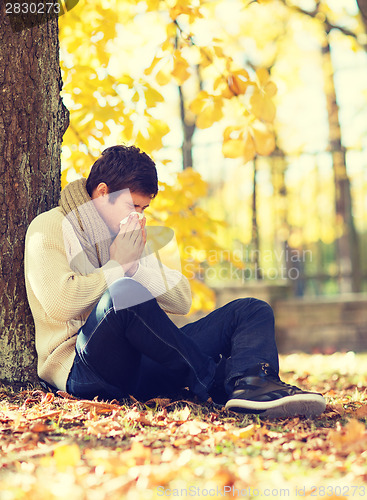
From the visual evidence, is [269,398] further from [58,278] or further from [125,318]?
[58,278]

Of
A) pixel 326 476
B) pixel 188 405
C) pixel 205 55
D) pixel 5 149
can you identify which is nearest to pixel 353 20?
pixel 205 55

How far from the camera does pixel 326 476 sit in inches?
64.4

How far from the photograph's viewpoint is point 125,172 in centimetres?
288

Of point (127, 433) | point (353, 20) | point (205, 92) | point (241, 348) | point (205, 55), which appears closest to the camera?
point (127, 433)

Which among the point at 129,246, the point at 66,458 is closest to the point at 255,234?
the point at 129,246

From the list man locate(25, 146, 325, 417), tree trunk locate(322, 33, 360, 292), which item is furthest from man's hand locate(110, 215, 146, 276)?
tree trunk locate(322, 33, 360, 292)

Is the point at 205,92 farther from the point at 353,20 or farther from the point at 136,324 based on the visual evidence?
the point at 353,20

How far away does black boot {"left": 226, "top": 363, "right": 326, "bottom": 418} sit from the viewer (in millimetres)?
2305

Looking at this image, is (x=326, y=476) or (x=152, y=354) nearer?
(x=326, y=476)

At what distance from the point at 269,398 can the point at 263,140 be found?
5.79ft

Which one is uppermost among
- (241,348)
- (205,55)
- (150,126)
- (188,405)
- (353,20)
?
(353,20)

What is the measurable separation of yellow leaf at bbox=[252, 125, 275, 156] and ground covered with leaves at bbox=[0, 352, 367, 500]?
1578mm

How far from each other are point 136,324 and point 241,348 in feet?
1.61

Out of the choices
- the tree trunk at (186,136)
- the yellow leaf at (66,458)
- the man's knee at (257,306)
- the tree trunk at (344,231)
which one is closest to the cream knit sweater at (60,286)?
the man's knee at (257,306)
